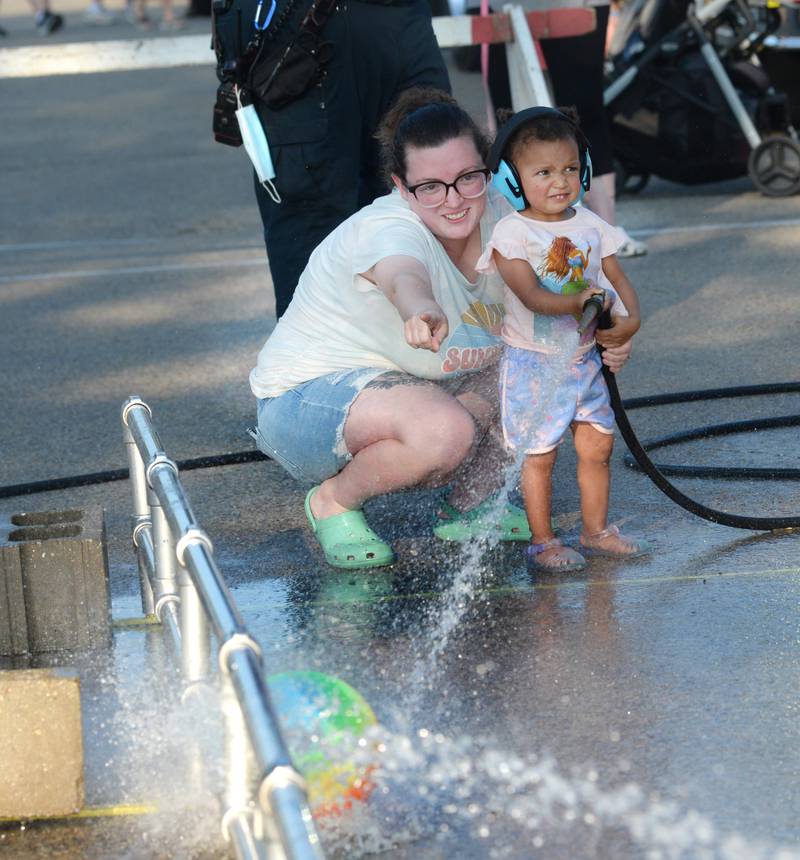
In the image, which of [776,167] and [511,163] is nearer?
[511,163]

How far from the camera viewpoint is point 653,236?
876cm

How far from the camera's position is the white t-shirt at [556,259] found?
12.7ft

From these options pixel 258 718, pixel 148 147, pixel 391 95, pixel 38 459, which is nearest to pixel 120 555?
pixel 38 459

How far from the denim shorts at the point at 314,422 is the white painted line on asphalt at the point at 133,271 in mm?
4554

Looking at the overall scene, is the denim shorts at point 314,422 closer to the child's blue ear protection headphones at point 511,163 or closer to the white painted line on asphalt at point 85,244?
the child's blue ear protection headphones at point 511,163

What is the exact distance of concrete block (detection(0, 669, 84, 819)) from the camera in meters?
2.86

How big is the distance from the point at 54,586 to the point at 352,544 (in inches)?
34.0

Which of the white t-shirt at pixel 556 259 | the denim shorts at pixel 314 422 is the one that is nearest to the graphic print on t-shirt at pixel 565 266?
the white t-shirt at pixel 556 259

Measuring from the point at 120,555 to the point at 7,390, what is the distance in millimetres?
2117

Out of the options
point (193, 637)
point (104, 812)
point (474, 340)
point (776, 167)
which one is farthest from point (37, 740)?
point (776, 167)

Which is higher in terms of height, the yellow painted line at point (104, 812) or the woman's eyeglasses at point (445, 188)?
the woman's eyeglasses at point (445, 188)

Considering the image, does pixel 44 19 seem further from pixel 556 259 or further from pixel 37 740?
pixel 37 740

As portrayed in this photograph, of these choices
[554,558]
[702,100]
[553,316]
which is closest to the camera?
[553,316]

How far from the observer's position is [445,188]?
3961mm
